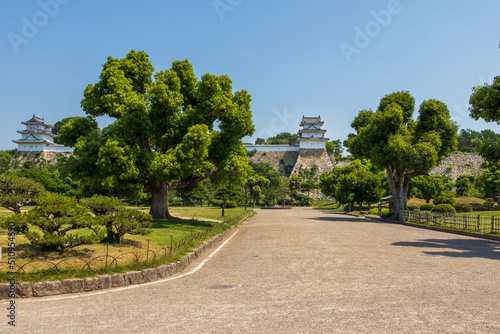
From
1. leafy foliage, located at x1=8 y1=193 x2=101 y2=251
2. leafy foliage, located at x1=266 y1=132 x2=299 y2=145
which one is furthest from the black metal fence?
leafy foliage, located at x1=266 y1=132 x2=299 y2=145

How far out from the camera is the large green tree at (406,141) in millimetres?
28016

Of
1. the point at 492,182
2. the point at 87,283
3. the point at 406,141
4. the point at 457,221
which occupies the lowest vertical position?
the point at 87,283

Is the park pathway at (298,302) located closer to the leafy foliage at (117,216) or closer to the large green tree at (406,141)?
the leafy foliage at (117,216)

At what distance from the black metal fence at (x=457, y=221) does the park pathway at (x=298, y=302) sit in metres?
8.86

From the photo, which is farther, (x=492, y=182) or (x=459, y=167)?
(x=459, y=167)

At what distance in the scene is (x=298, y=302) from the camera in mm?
5414

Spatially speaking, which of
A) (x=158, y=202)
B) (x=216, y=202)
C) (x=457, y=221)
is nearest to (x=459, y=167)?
(x=216, y=202)

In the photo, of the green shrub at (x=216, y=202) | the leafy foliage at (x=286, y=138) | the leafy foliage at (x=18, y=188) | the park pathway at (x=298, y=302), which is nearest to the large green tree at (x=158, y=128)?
the leafy foliage at (x=18, y=188)

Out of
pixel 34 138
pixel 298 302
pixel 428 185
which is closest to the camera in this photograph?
pixel 298 302

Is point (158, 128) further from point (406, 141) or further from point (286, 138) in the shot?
point (286, 138)

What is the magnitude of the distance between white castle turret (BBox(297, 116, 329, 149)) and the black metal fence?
257ft

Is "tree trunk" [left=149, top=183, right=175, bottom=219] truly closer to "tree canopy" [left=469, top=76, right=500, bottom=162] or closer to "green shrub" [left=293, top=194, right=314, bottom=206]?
"tree canopy" [left=469, top=76, right=500, bottom=162]

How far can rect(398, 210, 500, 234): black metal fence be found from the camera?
16.8 metres

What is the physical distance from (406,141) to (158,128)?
63.8ft
